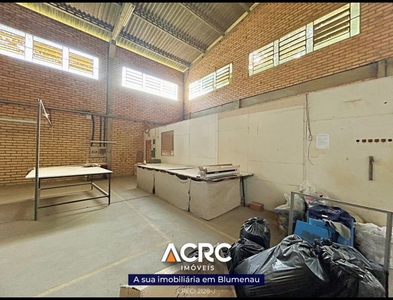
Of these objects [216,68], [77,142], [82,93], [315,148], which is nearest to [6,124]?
[77,142]

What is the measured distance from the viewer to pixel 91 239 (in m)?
2.33

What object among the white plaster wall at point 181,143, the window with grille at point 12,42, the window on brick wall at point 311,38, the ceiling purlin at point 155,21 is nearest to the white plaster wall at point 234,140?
the white plaster wall at point 181,143

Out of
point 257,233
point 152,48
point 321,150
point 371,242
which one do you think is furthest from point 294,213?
point 152,48

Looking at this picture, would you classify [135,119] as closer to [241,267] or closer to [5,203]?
[5,203]

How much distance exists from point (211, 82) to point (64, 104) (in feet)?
17.9

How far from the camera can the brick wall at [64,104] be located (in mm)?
5090

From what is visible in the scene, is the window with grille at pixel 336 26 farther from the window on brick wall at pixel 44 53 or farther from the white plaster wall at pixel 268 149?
the window on brick wall at pixel 44 53

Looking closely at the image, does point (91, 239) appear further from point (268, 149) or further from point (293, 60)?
point (293, 60)

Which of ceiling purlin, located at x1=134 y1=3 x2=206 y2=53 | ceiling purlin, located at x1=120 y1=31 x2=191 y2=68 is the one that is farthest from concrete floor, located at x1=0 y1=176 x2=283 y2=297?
ceiling purlin, located at x1=120 y1=31 x2=191 y2=68

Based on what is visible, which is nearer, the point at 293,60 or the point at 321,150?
the point at 321,150

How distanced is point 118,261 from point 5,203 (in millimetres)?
3629

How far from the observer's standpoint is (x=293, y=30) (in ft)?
14.3

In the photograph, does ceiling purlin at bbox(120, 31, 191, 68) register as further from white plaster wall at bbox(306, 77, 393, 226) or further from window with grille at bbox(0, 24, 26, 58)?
white plaster wall at bbox(306, 77, 393, 226)

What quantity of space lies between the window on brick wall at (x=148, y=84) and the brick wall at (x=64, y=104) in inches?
8.7
